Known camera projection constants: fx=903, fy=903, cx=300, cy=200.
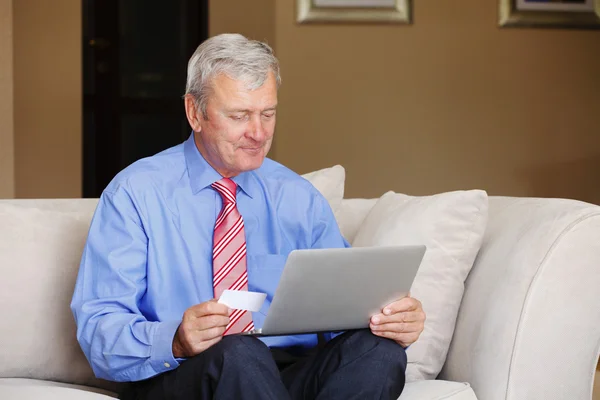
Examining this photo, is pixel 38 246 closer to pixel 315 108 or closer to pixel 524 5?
pixel 315 108

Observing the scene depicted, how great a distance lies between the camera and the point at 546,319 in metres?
1.77

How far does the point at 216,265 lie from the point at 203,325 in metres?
0.35

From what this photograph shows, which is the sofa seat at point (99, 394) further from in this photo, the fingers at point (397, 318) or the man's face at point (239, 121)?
the man's face at point (239, 121)

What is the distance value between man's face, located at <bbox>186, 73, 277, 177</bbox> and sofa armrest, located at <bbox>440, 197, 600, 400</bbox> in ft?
1.88

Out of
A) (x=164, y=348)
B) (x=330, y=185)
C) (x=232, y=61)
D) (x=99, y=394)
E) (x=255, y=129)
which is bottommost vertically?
(x=99, y=394)

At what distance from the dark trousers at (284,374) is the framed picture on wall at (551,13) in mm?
3461

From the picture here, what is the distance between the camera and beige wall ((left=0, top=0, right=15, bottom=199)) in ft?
12.7

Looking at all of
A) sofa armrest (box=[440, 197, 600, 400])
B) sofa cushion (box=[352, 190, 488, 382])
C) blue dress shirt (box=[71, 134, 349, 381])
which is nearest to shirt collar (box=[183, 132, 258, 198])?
blue dress shirt (box=[71, 134, 349, 381])

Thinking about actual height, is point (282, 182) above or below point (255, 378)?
above

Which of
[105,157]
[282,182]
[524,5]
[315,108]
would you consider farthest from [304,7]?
[282,182]

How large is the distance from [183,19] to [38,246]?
422 centimetres

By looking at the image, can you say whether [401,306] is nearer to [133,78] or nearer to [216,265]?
[216,265]

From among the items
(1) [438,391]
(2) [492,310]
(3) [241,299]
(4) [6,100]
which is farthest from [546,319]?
(4) [6,100]

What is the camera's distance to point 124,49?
6066 mm
